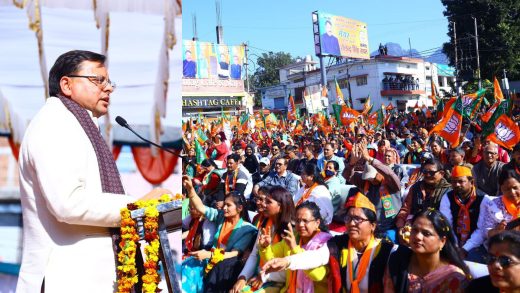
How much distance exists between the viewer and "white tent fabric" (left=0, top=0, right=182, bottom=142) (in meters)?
2.14

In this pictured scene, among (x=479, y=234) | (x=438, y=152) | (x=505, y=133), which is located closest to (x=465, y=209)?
(x=479, y=234)

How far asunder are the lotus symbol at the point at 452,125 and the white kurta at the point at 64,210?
692 centimetres

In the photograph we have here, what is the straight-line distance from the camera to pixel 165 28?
6.89 ft

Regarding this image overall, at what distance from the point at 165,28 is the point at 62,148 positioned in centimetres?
77

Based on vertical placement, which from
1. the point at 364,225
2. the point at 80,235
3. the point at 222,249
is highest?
the point at 80,235

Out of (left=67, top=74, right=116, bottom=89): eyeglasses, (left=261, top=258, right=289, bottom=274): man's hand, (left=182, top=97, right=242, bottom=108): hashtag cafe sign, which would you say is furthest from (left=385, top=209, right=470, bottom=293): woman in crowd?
(left=182, top=97, right=242, bottom=108): hashtag cafe sign

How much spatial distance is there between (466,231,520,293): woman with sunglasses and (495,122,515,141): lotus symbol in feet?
17.5

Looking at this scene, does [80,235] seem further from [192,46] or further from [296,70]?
[296,70]

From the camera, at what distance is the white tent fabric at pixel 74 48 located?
2.14 m

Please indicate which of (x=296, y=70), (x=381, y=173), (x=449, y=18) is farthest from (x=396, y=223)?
(x=296, y=70)

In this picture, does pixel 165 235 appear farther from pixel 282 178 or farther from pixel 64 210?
pixel 282 178

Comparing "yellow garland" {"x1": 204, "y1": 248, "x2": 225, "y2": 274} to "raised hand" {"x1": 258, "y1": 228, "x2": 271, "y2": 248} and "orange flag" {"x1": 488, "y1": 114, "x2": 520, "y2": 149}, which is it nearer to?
"raised hand" {"x1": 258, "y1": 228, "x2": 271, "y2": 248}

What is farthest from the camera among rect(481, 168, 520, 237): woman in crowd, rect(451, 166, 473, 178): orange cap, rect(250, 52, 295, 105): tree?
rect(250, 52, 295, 105): tree

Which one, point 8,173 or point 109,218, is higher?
point 8,173
